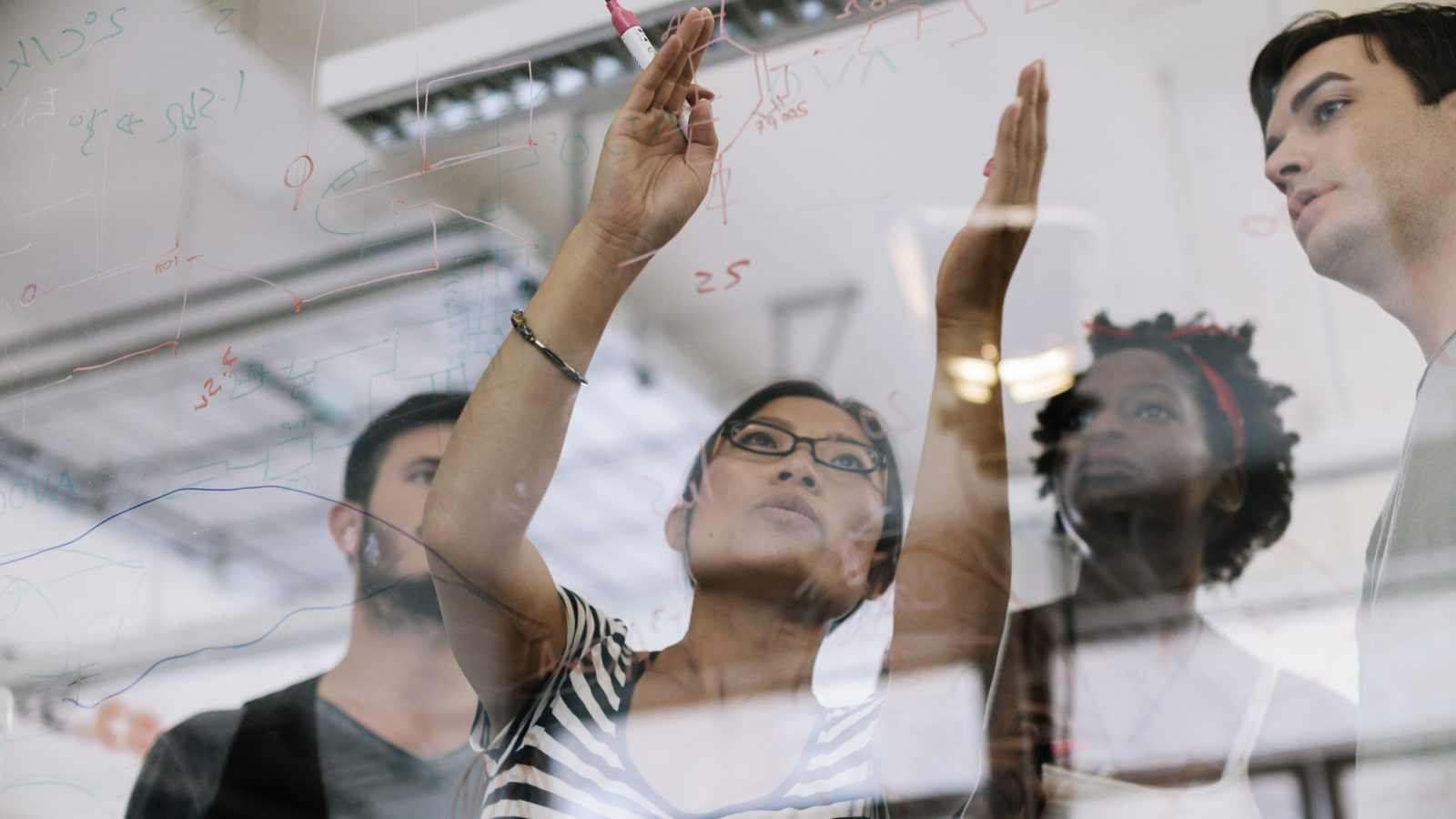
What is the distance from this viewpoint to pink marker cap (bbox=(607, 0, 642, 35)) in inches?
42.8

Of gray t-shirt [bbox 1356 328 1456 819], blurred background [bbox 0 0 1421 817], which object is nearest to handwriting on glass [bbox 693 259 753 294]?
blurred background [bbox 0 0 1421 817]

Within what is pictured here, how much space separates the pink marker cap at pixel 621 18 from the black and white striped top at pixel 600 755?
1.63 ft

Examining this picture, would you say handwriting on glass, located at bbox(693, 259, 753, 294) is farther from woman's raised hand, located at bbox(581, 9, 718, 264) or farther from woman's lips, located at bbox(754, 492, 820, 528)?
woman's lips, located at bbox(754, 492, 820, 528)

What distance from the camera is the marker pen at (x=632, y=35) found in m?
1.07

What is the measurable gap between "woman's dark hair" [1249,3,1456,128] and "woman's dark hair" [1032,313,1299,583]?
0.53ft

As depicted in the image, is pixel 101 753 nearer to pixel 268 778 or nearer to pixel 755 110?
pixel 268 778

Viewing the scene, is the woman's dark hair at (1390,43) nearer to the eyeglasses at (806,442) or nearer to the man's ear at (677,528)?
the eyeglasses at (806,442)

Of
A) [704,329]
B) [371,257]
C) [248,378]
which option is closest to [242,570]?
[248,378]

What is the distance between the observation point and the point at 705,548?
955 mm

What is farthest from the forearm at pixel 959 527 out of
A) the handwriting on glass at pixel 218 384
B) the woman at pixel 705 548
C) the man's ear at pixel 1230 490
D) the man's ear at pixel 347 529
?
the handwriting on glass at pixel 218 384

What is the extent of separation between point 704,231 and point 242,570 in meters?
0.55

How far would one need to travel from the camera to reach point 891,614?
0.87m

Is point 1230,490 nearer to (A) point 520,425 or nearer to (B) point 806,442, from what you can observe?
(B) point 806,442

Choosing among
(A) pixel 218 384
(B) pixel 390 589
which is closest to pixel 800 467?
(B) pixel 390 589
